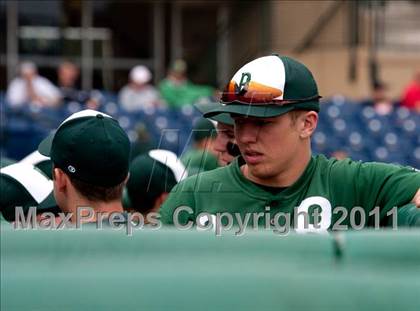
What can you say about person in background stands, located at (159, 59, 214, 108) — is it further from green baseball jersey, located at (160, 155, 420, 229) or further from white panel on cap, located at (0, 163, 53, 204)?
green baseball jersey, located at (160, 155, 420, 229)

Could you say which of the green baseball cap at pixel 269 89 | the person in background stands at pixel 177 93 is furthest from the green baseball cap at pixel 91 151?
the person in background stands at pixel 177 93

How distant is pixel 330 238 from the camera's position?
205cm

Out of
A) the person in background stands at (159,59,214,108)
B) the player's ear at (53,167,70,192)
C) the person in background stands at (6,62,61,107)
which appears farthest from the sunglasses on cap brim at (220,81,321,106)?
the person in background stands at (159,59,214,108)

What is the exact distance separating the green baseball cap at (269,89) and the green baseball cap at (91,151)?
339 millimetres

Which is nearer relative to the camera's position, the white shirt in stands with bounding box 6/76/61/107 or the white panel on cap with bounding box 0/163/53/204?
the white panel on cap with bounding box 0/163/53/204

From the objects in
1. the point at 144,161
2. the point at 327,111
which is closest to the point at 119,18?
the point at 327,111

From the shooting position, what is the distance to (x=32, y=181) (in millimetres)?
3600

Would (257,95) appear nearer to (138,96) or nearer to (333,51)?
(138,96)

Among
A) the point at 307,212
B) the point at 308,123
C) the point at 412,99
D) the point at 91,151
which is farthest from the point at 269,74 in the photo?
the point at 412,99

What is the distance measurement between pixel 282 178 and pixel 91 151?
62 cm

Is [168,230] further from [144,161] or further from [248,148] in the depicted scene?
[144,161]

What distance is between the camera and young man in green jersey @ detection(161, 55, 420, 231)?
3.05 metres

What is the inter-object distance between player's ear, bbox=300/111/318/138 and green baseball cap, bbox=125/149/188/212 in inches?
31.8

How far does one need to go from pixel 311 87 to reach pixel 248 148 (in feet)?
0.96
